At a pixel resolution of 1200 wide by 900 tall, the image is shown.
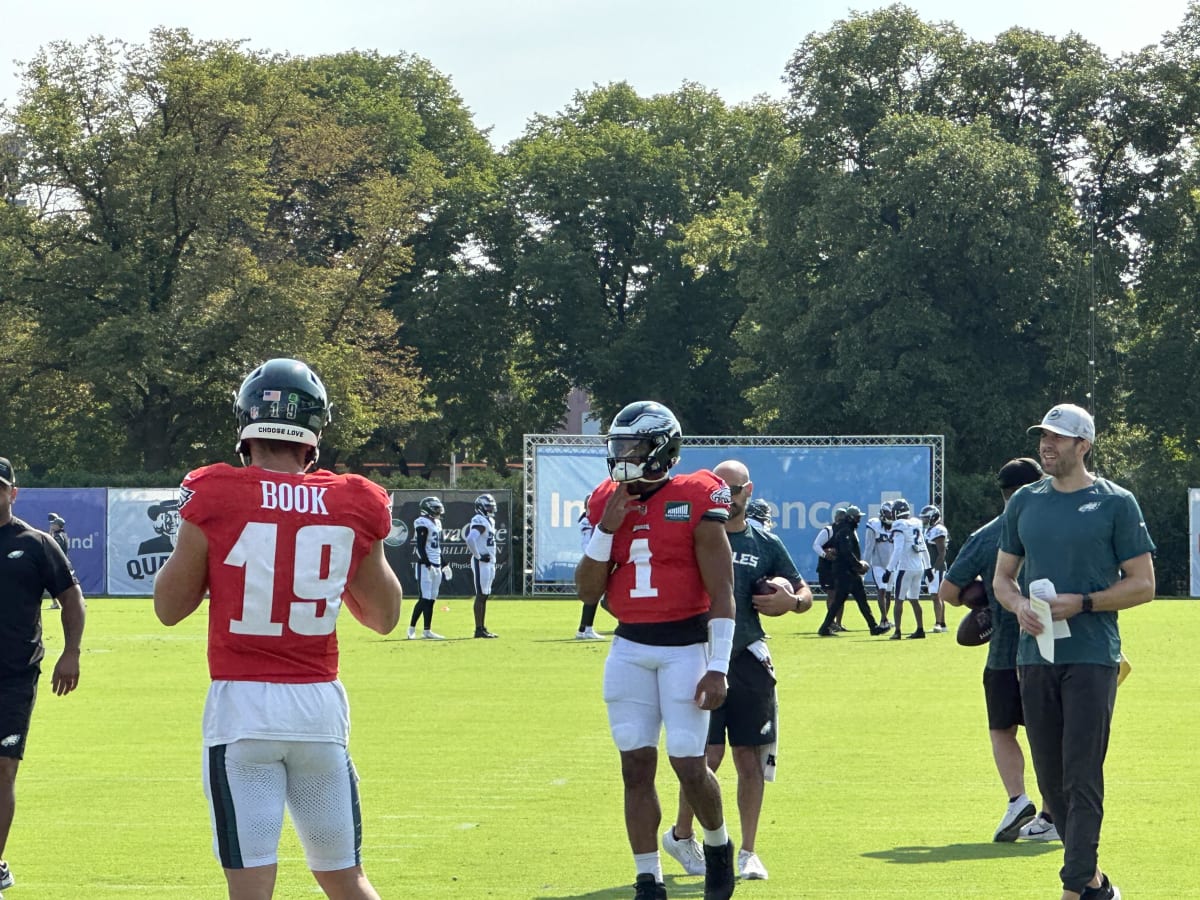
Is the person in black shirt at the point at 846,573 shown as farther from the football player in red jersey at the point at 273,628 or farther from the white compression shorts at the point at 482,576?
the football player in red jersey at the point at 273,628

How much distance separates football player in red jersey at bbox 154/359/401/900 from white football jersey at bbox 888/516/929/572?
2314 cm

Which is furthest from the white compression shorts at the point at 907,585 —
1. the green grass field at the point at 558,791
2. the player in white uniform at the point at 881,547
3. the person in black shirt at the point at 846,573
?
the green grass field at the point at 558,791

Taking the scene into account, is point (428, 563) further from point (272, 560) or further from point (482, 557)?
point (272, 560)

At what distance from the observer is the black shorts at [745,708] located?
9.23 metres

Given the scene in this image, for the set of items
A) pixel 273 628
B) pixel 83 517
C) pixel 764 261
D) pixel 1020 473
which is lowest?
pixel 83 517

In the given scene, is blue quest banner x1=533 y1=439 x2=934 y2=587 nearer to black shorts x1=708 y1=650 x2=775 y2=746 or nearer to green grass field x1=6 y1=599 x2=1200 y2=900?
green grass field x1=6 y1=599 x2=1200 y2=900

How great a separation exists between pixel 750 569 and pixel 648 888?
1.99 metres

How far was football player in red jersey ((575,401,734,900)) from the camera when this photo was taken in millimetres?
7949

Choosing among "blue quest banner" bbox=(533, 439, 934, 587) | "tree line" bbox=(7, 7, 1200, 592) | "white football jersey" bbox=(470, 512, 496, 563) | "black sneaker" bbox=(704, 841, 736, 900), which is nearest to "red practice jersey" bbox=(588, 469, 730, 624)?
"black sneaker" bbox=(704, 841, 736, 900)

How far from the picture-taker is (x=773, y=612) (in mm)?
9180

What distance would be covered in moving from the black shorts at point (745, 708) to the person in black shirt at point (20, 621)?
311 cm

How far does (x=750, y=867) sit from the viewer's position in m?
8.96

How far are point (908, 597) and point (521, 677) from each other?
31.6 feet

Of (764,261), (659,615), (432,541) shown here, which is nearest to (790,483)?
(432,541)
